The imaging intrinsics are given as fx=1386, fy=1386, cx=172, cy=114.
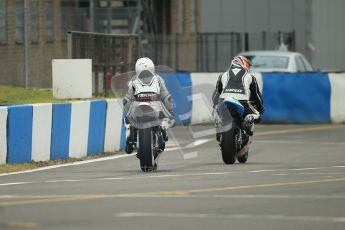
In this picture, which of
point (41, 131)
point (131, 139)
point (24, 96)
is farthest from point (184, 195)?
point (24, 96)

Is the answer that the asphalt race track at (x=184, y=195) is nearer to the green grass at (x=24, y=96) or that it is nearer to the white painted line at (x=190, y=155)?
the white painted line at (x=190, y=155)

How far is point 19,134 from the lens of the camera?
18.9 m

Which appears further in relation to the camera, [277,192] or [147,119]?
[147,119]

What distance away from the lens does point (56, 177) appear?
1672 cm

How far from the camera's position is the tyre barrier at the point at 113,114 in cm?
1900

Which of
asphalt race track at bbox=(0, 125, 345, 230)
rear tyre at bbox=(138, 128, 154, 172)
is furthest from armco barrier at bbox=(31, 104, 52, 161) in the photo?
rear tyre at bbox=(138, 128, 154, 172)

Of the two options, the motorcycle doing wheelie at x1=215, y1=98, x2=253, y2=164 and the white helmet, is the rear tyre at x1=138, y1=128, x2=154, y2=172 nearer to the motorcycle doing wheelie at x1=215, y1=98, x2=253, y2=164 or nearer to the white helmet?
the white helmet

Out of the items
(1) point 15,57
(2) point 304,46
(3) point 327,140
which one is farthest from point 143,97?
(2) point 304,46

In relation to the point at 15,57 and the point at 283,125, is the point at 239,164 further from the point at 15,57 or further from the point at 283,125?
the point at 15,57

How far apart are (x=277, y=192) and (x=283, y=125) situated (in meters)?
16.7

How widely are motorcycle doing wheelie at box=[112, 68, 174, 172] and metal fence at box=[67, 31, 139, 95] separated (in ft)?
24.0

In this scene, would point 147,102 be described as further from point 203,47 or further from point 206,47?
point 203,47

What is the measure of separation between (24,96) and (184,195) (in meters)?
11.2

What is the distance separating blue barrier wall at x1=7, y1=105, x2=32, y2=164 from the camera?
18672mm
